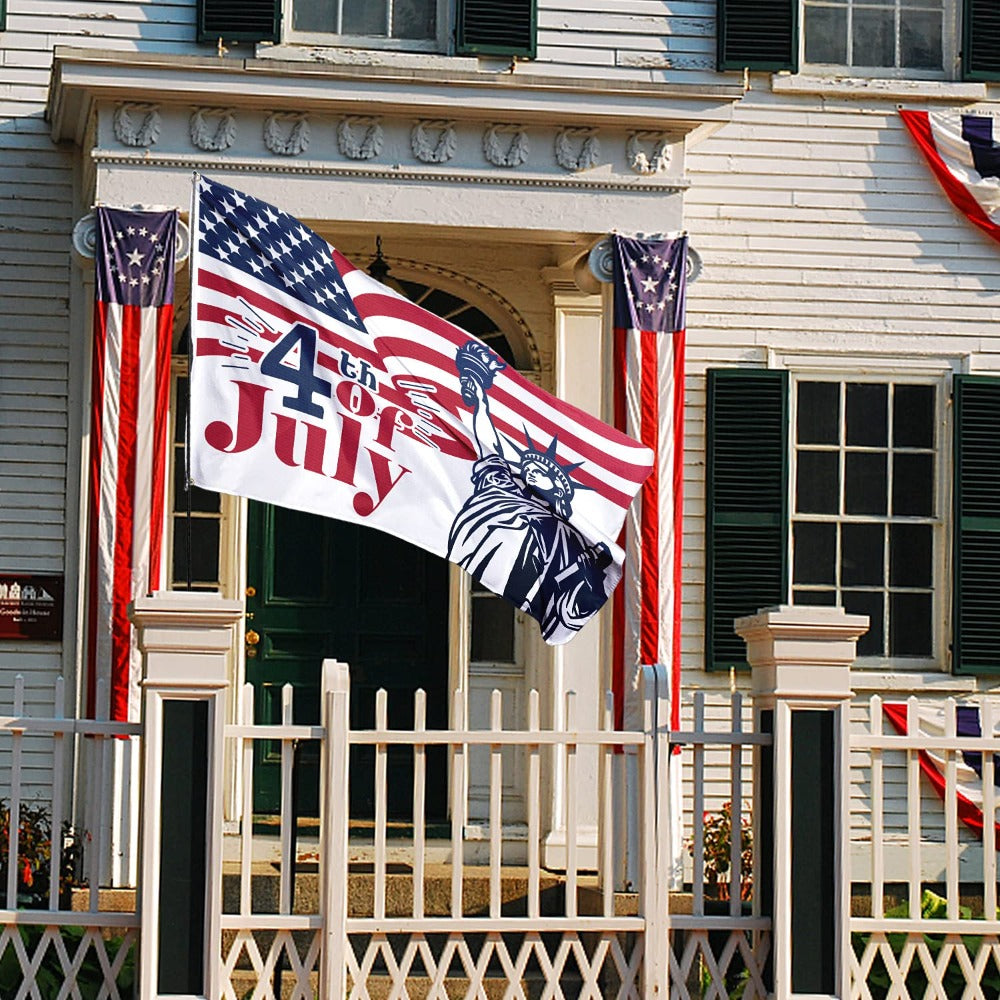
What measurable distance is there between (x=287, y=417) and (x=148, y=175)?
3376 mm

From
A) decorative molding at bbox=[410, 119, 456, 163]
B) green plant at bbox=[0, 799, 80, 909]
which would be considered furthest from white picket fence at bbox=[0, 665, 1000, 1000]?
decorative molding at bbox=[410, 119, 456, 163]

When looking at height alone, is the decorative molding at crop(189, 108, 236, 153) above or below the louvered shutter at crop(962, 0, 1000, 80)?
below

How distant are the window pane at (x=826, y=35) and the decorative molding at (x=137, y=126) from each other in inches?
161

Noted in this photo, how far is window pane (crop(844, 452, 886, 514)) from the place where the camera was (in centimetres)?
1212

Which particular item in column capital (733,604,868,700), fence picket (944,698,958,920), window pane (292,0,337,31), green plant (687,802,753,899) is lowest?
green plant (687,802,753,899)

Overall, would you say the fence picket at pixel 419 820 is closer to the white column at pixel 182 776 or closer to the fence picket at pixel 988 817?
the white column at pixel 182 776

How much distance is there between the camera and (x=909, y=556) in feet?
39.8

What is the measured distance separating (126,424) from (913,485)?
4.68 m

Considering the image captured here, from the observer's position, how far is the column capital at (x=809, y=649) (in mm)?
7887

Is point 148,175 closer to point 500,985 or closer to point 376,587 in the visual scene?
point 376,587

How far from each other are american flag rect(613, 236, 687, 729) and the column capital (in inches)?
107

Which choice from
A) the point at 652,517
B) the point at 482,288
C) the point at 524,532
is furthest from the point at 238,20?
the point at 524,532

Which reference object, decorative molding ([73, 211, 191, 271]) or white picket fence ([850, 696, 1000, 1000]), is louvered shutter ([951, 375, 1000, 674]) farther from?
decorative molding ([73, 211, 191, 271])

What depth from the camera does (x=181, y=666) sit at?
7504 millimetres
